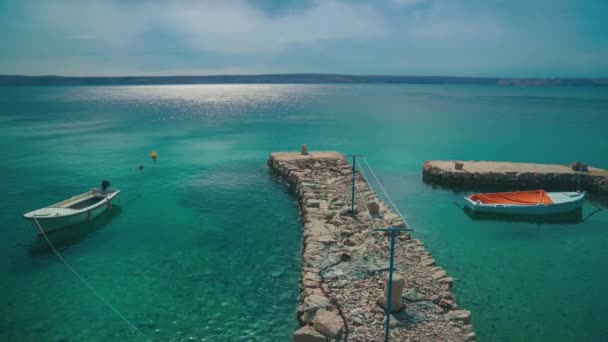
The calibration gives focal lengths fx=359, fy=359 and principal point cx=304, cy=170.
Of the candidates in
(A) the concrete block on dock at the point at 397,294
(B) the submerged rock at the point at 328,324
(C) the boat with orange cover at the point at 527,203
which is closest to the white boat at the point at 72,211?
(B) the submerged rock at the point at 328,324

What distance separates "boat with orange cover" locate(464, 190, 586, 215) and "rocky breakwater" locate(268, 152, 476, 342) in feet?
22.7

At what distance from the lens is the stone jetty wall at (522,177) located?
26.9m

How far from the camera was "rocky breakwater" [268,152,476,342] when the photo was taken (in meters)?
10.0

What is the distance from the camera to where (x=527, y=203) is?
21.8m

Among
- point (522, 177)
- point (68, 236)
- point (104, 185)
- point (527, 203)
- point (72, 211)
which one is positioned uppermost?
point (522, 177)

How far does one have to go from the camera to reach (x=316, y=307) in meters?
10.9

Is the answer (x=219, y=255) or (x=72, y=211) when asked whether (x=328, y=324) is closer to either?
(x=219, y=255)

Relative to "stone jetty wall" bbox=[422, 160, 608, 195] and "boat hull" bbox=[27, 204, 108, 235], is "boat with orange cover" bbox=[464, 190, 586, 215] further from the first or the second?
"boat hull" bbox=[27, 204, 108, 235]

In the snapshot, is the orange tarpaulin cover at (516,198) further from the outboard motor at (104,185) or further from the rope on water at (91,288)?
the outboard motor at (104,185)

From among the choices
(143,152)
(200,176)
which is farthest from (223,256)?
(143,152)

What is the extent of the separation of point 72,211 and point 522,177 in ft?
99.7

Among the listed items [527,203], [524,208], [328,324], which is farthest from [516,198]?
[328,324]

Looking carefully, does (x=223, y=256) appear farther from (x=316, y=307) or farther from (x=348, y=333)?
(x=348, y=333)

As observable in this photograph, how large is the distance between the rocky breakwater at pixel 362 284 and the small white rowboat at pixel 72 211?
38.3 feet
